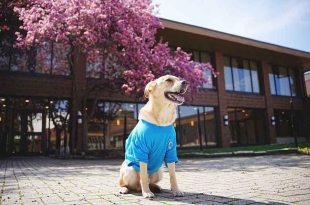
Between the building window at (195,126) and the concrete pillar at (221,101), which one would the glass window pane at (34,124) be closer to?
the building window at (195,126)

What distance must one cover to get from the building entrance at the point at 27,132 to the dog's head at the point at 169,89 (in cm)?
1508

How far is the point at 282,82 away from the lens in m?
25.2

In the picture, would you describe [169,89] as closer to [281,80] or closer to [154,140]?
[154,140]

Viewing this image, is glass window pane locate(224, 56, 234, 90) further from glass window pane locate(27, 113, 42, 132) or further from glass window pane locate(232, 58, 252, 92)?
glass window pane locate(27, 113, 42, 132)

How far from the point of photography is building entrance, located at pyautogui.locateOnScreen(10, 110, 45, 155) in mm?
16312

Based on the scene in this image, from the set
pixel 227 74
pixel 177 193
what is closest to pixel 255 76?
pixel 227 74

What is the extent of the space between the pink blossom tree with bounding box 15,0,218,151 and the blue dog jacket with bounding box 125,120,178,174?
7656 mm

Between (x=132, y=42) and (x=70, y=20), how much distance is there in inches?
110

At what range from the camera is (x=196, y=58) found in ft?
67.8

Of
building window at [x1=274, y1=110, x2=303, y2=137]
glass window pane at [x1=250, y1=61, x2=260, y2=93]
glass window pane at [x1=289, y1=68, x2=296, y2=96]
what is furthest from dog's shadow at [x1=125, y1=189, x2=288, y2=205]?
glass window pane at [x1=289, y1=68, x2=296, y2=96]

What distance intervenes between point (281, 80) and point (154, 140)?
25965 mm

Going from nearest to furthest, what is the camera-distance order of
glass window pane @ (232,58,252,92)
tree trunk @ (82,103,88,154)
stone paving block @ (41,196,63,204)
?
stone paving block @ (41,196,63,204), tree trunk @ (82,103,88,154), glass window pane @ (232,58,252,92)

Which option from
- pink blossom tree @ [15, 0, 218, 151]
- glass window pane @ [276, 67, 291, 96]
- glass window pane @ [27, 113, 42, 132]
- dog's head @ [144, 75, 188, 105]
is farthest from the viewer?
glass window pane @ [276, 67, 291, 96]

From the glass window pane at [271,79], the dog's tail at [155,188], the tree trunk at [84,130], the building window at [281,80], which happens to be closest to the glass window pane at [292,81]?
the building window at [281,80]
